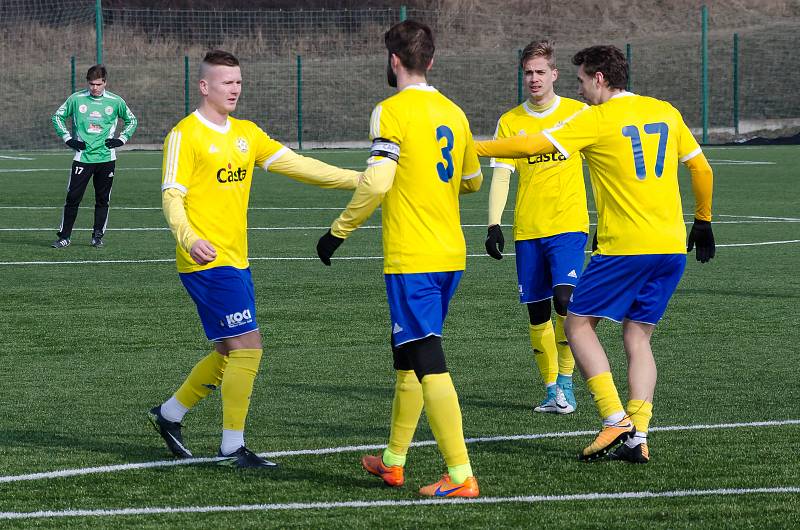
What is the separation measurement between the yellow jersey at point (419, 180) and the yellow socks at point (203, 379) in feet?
4.24

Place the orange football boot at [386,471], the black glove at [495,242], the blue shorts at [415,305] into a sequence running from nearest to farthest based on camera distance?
the blue shorts at [415,305] < the orange football boot at [386,471] < the black glove at [495,242]

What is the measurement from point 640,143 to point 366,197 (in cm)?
165

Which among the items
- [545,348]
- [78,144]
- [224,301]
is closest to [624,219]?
[545,348]

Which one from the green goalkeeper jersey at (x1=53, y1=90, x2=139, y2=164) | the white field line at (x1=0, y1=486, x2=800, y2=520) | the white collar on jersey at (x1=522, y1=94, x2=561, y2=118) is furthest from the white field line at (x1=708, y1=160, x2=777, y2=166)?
the white field line at (x1=0, y1=486, x2=800, y2=520)

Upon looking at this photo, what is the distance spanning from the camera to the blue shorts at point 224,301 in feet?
22.0

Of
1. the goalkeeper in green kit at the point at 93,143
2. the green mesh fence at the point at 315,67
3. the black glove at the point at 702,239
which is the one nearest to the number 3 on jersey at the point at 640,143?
the black glove at the point at 702,239

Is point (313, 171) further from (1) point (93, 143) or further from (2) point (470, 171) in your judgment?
(1) point (93, 143)

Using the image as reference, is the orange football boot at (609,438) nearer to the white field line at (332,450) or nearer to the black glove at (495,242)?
the white field line at (332,450)

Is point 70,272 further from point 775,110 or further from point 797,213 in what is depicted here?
point 775,110

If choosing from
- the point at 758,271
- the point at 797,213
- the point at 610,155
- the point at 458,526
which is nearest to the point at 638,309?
the point at 610,155

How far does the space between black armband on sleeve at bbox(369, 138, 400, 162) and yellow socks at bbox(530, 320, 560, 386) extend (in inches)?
112

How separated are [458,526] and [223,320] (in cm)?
176

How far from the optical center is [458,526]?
18.2 ft

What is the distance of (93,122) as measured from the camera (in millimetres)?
17016
